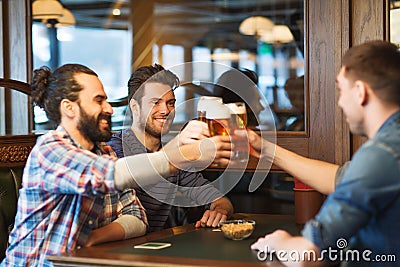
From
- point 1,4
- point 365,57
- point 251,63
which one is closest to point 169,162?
point 365,57

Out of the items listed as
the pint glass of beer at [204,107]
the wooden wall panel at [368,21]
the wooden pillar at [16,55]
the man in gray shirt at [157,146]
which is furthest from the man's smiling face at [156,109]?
the wooden pillar at [16,55]

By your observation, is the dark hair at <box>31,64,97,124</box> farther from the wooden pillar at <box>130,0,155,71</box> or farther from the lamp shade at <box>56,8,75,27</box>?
the wooden pillar at <box>130,0,155,71</box>

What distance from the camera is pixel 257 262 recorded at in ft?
7.37

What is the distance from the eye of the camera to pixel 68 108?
2.70 m

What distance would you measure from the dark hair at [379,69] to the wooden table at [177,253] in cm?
63

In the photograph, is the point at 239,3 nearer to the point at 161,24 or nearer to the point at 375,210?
the point at 161,24

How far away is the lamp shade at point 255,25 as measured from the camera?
21.0 feet

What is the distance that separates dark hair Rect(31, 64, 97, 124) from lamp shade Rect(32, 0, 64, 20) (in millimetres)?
1930

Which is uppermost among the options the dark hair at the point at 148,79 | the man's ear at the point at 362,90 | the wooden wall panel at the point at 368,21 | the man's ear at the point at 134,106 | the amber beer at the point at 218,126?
the wooden wall panel at the point at 368,21

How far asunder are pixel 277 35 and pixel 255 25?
0.37 m

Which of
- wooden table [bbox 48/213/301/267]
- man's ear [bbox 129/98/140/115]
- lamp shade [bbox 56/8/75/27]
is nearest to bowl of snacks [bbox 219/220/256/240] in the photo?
wooden table [bbox 48/213/301/267]

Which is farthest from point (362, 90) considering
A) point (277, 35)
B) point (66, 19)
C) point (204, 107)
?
point (277, 35)

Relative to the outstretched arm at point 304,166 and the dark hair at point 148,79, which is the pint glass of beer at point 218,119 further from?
the dark hair at point 148,79

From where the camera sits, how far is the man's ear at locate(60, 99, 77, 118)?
2.69m
